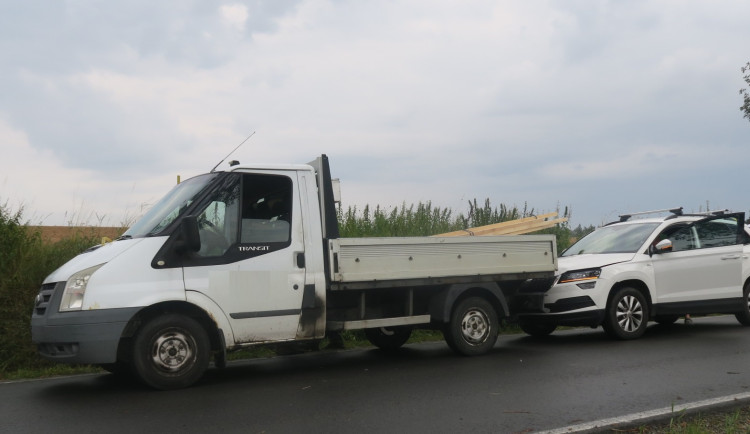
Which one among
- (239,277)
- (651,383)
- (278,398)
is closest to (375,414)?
(278,398)

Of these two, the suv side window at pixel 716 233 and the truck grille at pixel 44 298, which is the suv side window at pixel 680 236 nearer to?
the suv side window at pixel 716 233

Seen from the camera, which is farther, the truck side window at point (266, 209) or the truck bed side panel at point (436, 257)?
the truck bed side panel at point (436, 257)

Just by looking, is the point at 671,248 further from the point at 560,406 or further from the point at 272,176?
the point at 272,176

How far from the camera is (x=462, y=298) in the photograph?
31.5 ft

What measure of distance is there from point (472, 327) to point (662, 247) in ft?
11.7

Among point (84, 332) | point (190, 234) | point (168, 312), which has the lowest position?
point (84, 332)

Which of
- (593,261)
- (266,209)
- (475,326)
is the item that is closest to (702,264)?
(593,261)

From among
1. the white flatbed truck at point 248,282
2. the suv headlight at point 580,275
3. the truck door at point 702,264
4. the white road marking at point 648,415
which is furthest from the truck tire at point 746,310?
the white road marking at point 648,415

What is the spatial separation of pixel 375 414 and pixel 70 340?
3.11m

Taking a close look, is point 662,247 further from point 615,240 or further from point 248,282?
point 248,282

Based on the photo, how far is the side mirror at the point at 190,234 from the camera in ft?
24.7

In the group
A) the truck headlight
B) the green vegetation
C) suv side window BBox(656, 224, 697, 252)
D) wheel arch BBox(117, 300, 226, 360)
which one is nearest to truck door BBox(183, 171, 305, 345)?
wheel arch BBox(117, 300, 226, 360)

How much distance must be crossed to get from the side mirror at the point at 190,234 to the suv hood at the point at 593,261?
5.56m

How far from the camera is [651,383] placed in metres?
7.54
